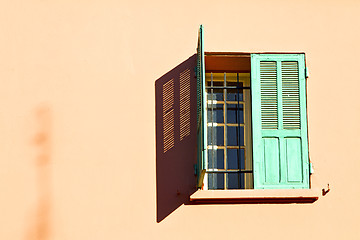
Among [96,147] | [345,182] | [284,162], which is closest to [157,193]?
[96,147]

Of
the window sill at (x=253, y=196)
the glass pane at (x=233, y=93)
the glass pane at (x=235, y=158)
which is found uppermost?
the glass pane at (x=233, y=93)

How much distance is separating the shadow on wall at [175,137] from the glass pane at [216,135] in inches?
15.0

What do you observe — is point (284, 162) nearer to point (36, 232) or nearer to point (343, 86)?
point (343, 86)

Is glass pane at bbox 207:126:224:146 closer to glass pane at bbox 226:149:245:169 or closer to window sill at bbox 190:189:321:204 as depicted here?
glass pane at bbox 226:149:245:169

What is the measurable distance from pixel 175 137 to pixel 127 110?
1.76 feet

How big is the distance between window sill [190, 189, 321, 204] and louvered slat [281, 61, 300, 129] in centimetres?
65

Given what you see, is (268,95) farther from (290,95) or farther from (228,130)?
(228,130)

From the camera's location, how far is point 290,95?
7836 millimetres

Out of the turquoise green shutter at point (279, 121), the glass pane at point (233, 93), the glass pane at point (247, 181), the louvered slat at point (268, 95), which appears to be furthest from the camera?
the glass pane at point (233, 93)

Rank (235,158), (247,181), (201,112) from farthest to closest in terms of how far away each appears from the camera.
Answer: (235,158), (247,181), (201,112)

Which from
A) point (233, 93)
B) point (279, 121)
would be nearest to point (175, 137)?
point (233, 93)

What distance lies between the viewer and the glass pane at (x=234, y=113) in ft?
27.0

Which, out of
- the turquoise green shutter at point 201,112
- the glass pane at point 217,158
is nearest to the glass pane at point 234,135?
the glass pane at point 217,158

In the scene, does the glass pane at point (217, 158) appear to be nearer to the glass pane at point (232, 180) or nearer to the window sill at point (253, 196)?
the glass pane at point (232, 180)
